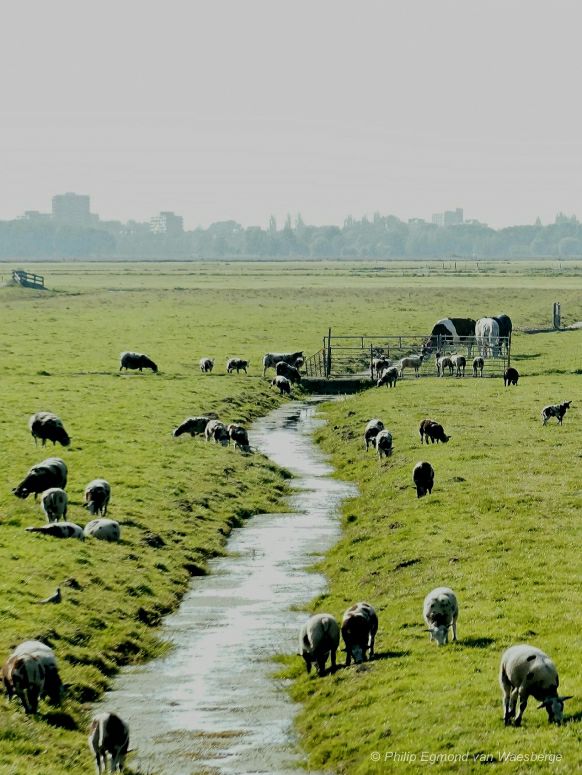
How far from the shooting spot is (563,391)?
57625mm

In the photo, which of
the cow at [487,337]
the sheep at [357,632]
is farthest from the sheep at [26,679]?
the cow at [487,337]

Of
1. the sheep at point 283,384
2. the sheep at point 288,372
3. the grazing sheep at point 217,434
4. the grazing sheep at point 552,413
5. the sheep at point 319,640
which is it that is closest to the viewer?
the sheep at point 319,640

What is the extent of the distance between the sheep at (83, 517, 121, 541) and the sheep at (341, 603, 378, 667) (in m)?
9.65

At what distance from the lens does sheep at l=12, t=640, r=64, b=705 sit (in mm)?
18797

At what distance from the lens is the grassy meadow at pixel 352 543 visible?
59.0ft

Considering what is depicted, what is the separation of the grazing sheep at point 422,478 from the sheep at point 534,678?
17.5 meters

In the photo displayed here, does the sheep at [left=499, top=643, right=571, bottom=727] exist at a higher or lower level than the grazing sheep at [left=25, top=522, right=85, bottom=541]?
higher

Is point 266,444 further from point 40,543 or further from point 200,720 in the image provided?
point 200,720

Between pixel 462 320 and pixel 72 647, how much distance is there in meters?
68.6

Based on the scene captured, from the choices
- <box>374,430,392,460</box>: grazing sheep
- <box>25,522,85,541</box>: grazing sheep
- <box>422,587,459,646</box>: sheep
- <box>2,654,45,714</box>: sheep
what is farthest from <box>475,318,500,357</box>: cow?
<box>2,654,45,714</box>: sheep

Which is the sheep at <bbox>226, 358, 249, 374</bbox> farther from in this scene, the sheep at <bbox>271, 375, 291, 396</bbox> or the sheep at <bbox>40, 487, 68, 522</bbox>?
the sheep at <bbox>40, 487, 68, 522</bbox>

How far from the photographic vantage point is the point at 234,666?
22156mm

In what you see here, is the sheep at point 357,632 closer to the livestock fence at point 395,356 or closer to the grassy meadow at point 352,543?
the grassy meadow at point 352,543

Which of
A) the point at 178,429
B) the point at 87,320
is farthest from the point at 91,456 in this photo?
the point at 87,320
